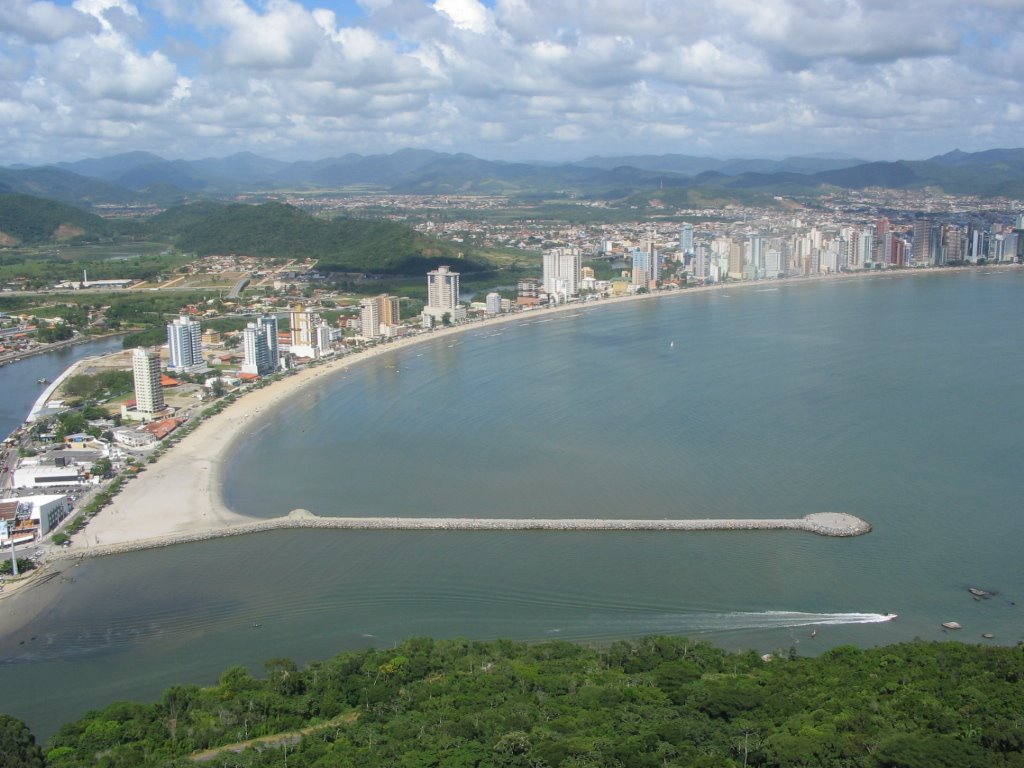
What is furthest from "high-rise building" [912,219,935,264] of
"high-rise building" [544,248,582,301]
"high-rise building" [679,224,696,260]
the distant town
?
"high-rise building" [544,248,582,301]

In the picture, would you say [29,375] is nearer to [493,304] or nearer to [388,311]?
[388,311]

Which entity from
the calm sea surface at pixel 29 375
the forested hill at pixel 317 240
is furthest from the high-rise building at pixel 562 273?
the calm sea surface at pixel 29 375

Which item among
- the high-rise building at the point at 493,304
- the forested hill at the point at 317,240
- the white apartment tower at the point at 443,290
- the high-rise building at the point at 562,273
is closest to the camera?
the white apartment tower at the point at 443,290

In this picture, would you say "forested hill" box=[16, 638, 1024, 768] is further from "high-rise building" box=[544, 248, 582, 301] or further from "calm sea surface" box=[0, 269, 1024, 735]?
"high-rise building" box=[544, 248, 582, 301]

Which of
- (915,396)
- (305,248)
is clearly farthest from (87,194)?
(915,396)

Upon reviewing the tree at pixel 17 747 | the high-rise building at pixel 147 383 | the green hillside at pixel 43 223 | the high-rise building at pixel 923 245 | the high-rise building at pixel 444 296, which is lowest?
the tree at pixel 17 747

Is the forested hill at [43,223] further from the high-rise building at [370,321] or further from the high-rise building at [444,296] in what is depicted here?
the high-rise building at [370,321]

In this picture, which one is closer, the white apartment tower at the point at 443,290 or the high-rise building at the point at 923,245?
the white apartment tower at the point at 443,290
